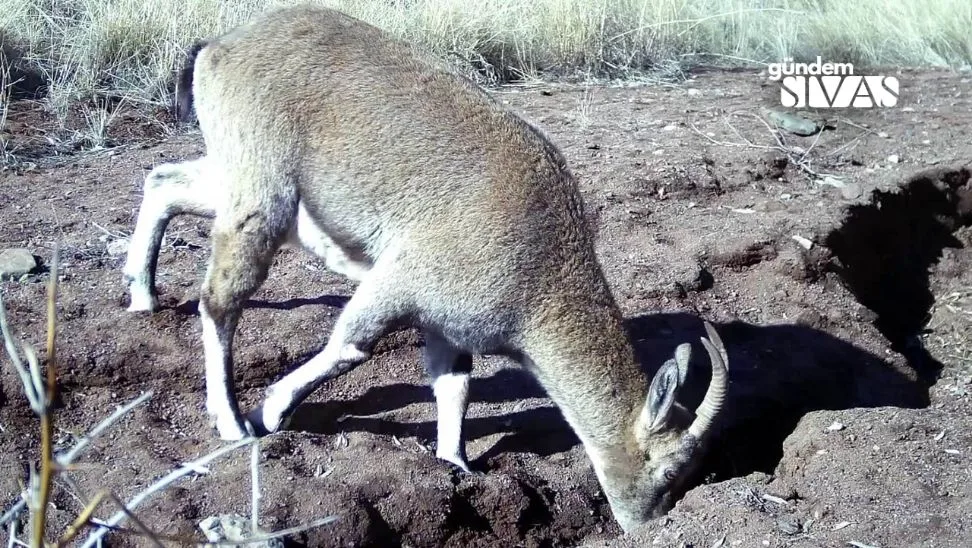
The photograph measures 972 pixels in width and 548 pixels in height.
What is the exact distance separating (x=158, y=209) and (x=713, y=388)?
3.33m

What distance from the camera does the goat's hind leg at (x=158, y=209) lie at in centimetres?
606

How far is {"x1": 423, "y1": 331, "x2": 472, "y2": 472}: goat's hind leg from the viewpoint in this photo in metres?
5.84

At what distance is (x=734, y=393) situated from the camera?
682cm

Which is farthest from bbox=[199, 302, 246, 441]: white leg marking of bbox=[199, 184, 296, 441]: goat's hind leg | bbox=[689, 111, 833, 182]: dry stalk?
bbox=[689, 111, 833, 182]: dry stalk

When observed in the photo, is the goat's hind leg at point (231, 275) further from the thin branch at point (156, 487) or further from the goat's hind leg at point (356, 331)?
the thin branch at point (156, 487)


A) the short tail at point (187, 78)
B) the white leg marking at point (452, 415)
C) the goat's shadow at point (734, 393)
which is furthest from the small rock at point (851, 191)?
the short tail at point (187, 78)

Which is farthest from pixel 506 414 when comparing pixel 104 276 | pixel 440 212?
pixel 104 276

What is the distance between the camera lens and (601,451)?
214 inches

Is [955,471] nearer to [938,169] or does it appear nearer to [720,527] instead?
[720,527]

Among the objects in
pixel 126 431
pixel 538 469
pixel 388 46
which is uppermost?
pixel 388 46

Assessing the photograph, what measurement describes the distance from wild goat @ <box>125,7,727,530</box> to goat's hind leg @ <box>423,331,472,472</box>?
0.41m

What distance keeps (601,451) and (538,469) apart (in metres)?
0.66

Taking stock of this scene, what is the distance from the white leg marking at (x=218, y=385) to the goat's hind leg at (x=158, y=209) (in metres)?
0.79

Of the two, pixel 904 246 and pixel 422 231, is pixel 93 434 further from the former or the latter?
pixel 904 246
